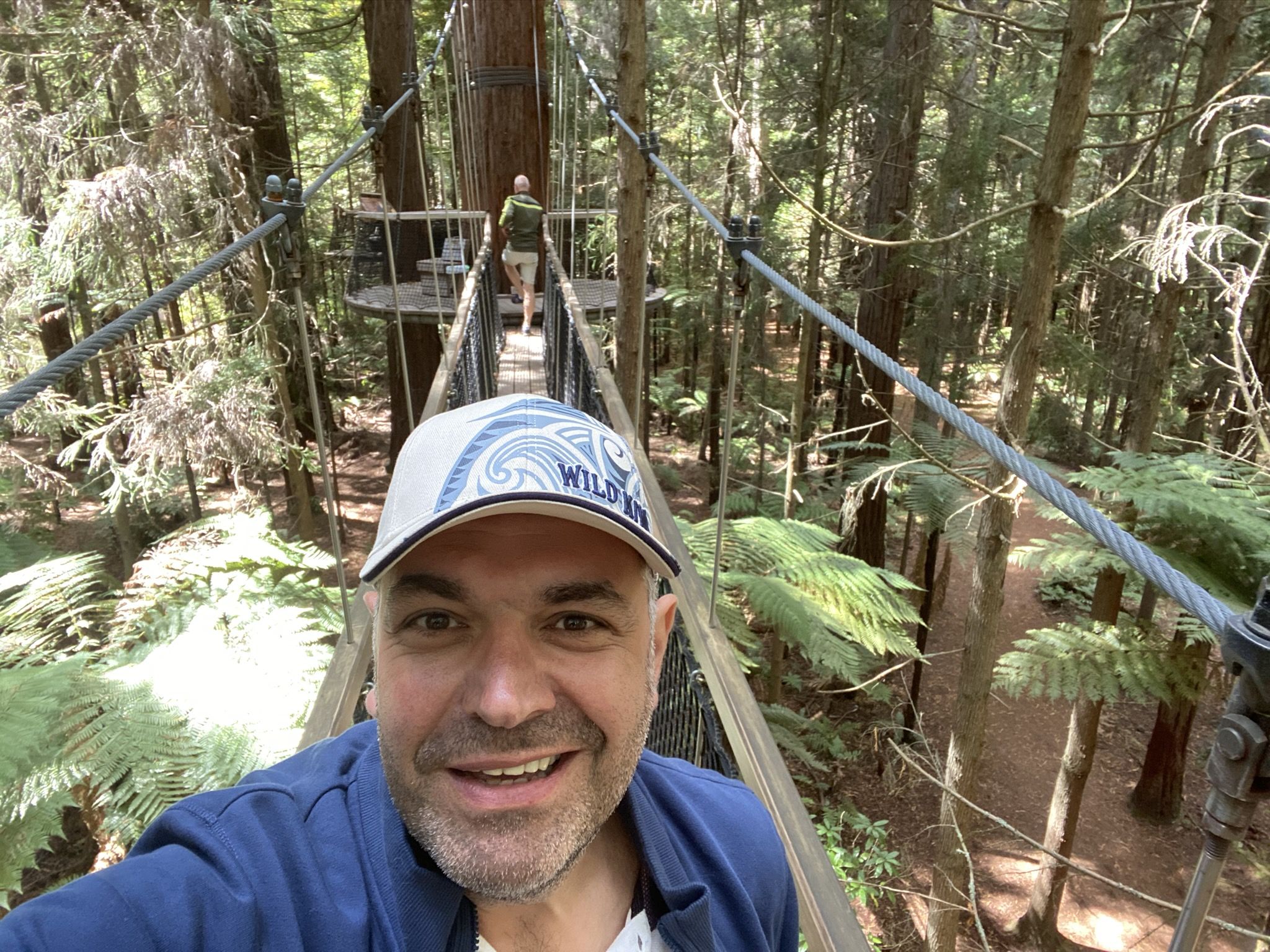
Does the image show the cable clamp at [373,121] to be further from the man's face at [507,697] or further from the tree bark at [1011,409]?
the tree bark at [1011,409]

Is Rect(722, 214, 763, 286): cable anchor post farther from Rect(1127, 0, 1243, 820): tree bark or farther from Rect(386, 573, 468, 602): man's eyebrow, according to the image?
Rect(1127, 0, 1243, 820): tree bark

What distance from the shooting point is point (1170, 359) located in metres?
5.60

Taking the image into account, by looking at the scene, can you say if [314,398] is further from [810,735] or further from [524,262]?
[810,735]

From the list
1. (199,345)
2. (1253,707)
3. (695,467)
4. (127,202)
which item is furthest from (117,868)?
(695,467)

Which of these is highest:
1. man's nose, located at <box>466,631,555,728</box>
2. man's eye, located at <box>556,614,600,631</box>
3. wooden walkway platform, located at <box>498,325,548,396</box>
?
man's eye, located at <box>556,614,600,631</box>

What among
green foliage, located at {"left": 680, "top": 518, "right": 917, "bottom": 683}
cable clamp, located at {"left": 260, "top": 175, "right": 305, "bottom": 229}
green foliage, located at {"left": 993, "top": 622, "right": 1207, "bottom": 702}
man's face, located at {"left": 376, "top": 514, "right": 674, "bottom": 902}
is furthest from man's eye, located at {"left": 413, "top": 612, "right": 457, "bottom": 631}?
green foliage, located at {"left": 993, "top": 622, "right": 1207, "bottom": 702}

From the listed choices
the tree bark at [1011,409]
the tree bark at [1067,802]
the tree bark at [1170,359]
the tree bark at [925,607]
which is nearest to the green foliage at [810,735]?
the tree bark at [925,607]

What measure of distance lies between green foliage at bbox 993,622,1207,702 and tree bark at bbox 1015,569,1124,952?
62 cm

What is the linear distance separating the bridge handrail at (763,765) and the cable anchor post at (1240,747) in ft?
1.99

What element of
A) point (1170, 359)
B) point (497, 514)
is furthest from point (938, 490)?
point (497, 514)

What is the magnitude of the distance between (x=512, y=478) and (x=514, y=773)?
10.9 inches

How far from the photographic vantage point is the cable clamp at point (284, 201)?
1.46 m

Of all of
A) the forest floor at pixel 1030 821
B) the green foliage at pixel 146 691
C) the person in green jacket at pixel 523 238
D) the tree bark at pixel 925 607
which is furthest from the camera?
the tree bark at pixel 925 607

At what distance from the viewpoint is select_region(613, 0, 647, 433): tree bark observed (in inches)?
151
